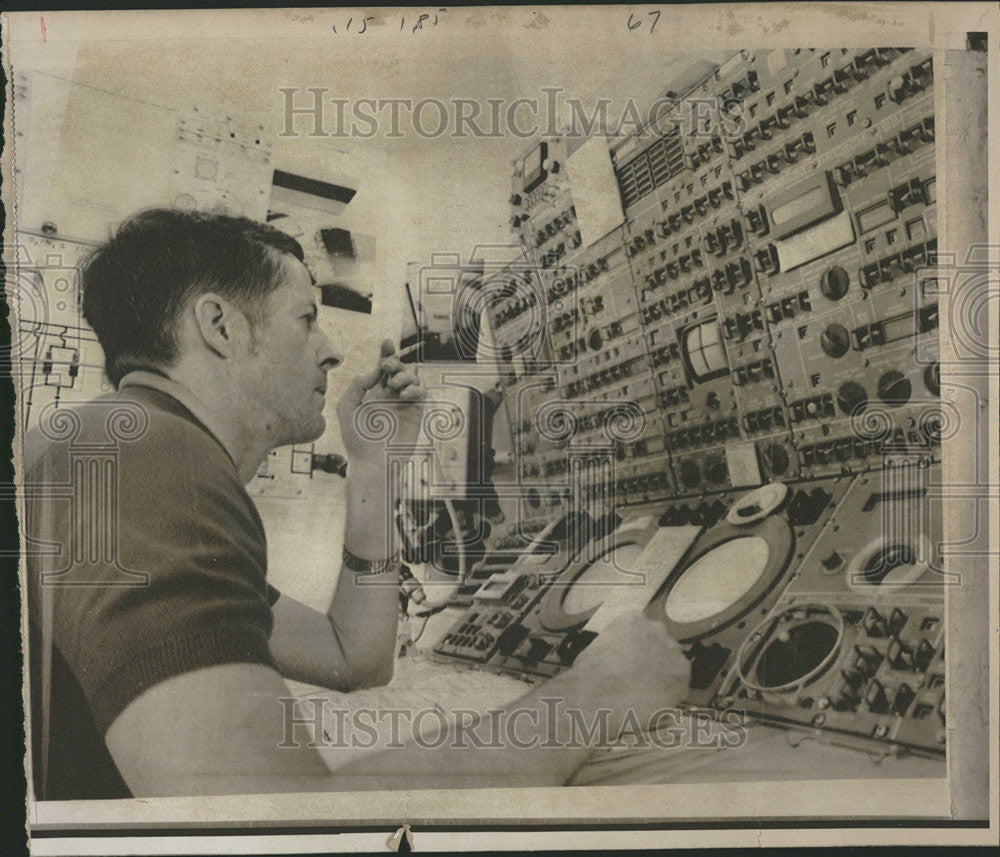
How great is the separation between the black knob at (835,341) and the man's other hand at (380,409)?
0.98 meters

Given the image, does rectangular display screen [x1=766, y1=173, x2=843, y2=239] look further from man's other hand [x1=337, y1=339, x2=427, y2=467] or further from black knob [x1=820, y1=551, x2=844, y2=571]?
man's other hand [x1=337, y1=339, x2=427, y2=467]

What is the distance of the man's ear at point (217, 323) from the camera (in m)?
2.08

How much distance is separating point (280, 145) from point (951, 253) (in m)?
1.66

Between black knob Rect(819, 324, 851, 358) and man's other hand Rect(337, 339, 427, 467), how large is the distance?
38.5 inches

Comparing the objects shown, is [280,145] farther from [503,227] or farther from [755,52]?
[755,52]

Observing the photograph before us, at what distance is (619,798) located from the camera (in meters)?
2.14

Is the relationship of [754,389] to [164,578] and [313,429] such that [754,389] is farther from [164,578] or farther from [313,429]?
[164,578]

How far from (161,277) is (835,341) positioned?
163 cm

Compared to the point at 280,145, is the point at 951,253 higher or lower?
lower

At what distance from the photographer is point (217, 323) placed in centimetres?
209

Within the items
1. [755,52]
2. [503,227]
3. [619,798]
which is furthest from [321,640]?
[755,52]

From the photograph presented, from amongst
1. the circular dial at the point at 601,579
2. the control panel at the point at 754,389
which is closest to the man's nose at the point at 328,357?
the control panel at the point at 754,389

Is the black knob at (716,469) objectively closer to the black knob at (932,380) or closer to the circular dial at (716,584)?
the circular dial at (716,584)

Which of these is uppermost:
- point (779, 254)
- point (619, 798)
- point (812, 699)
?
point (779, 254)
